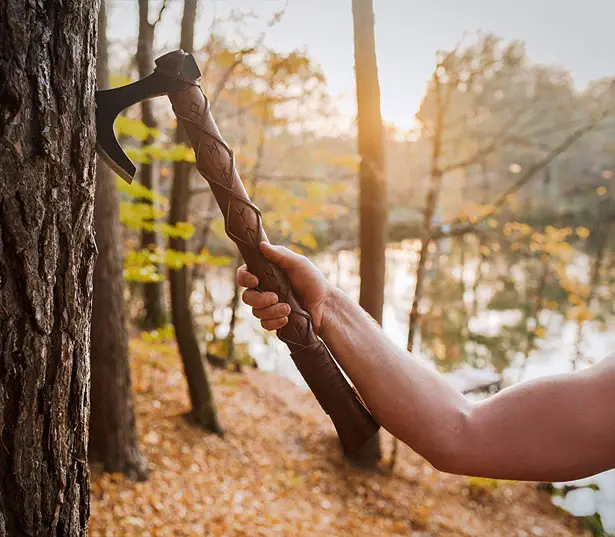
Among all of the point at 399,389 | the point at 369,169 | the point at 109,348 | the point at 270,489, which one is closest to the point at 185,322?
the point at 109,348

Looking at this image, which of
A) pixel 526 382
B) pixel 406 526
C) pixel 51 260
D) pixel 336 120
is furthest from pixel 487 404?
pixel 336 120

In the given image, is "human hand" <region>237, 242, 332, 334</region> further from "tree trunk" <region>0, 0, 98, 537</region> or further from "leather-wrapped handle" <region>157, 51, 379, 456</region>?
"tree trunk" <region>0, 0, 98, 537</region>

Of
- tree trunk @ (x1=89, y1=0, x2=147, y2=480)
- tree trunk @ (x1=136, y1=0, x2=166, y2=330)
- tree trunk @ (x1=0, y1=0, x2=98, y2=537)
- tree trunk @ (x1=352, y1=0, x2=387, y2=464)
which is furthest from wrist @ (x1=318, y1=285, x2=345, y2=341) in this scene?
tree trunk @ (x1=136, y1=0, x2=166, y2=330)

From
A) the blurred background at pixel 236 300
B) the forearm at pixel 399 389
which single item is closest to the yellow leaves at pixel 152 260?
the blurred background at pixel 236 300

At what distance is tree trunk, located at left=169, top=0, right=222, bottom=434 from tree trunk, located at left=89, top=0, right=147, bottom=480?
1510 mm

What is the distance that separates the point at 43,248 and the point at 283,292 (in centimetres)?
71

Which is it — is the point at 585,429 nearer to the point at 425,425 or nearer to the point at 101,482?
the point at 425,425

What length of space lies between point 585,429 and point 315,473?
5.68 meters

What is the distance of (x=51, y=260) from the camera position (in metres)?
1.16

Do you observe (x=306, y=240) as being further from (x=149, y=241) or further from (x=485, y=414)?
(x=485, y=414)

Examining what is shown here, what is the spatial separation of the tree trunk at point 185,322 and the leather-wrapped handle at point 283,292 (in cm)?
456

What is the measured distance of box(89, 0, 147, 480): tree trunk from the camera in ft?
13.8

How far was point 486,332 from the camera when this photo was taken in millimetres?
15719

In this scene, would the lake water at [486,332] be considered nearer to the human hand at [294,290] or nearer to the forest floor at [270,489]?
the forest floor at [270,489]
